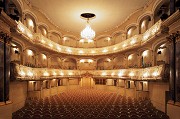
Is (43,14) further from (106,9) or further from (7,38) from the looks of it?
(7,38)

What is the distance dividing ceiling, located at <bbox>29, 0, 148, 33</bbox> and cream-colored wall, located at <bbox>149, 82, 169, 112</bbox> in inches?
345

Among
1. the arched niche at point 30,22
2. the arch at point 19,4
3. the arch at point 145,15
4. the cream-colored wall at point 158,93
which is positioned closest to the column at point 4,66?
the arch at point 19,4

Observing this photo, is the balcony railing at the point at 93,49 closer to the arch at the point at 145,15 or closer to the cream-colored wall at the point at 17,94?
the arch at the point at 145,15

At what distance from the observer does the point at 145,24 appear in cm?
2120

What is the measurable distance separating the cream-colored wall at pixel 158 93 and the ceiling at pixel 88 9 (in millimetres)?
8761

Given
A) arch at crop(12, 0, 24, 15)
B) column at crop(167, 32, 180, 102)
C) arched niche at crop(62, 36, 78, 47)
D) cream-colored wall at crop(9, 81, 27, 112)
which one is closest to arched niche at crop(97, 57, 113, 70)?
arched niche at crop(62, 36, 78, 47)

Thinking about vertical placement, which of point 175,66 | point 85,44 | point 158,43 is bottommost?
point 175,66

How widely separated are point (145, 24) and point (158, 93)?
31.4ft

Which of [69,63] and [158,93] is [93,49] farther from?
[158,93]

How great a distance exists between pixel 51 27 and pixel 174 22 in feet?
64.8

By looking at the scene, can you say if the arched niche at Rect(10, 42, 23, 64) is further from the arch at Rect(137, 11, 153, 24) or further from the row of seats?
the arch at Rect(137, 11, 153, 24)

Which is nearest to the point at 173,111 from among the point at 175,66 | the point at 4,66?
the point at 175,66

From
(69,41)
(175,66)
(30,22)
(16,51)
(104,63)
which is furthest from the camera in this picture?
(104,63)

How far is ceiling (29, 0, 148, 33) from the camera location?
59.2ft
